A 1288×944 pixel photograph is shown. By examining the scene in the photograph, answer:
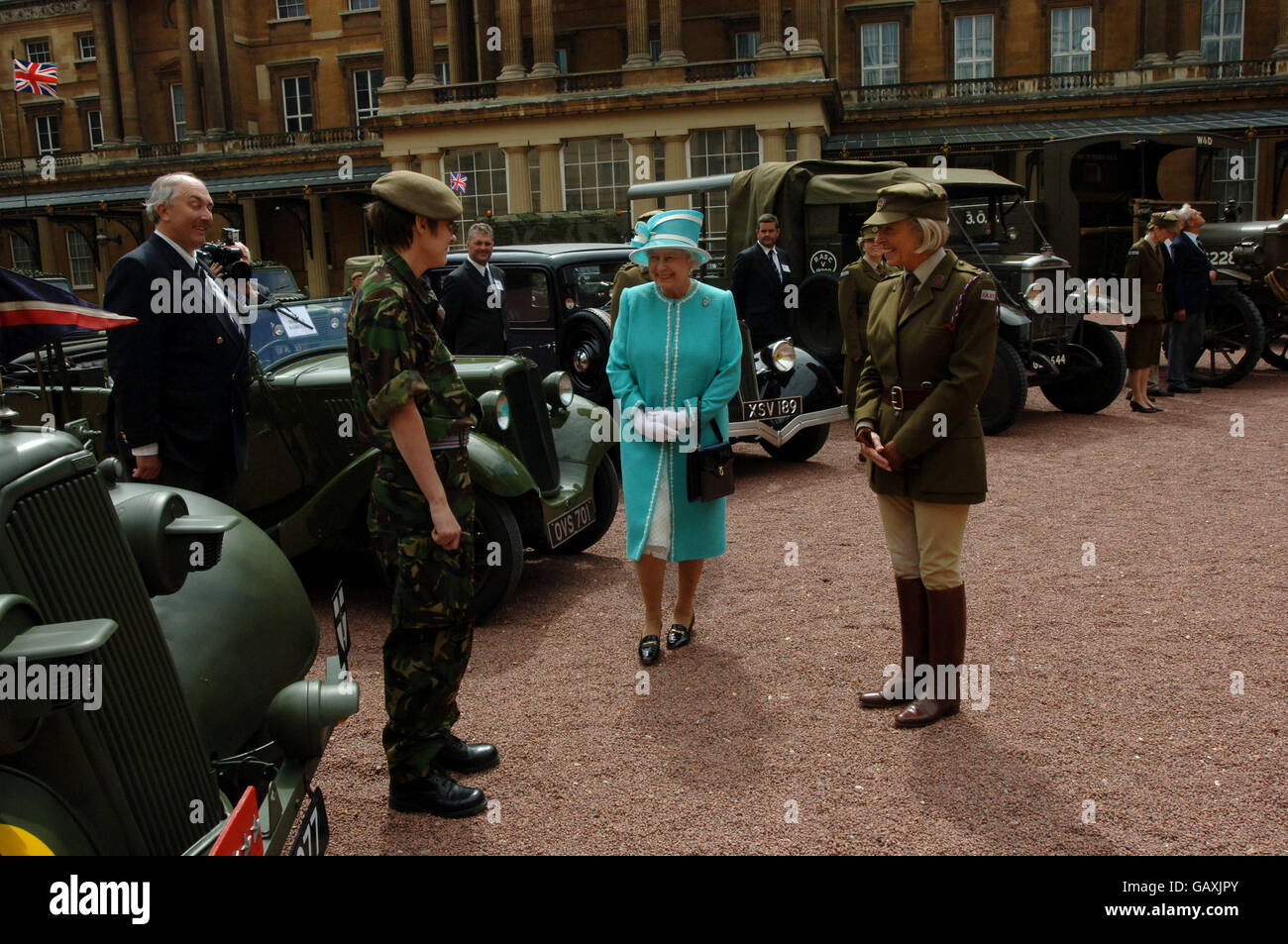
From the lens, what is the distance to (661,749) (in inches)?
152

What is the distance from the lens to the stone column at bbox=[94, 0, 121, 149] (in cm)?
4362

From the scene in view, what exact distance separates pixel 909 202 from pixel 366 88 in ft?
135

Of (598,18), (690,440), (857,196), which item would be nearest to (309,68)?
(598,18)

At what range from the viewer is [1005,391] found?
9.63m

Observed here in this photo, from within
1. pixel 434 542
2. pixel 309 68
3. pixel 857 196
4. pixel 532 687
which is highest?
pixel 309 68

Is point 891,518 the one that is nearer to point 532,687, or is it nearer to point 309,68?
point 532,687

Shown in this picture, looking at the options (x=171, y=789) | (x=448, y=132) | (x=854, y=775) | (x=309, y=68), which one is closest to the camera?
(x=171, y=789)

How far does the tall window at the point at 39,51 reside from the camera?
46.4 m

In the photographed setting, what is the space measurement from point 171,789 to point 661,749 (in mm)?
1978

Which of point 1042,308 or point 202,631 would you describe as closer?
point 202,631

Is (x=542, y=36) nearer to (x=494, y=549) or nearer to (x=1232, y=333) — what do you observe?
(x=1232, y=333)

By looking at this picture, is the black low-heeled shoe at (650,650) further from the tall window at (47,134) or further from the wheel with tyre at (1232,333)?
the tall window at (47,134)

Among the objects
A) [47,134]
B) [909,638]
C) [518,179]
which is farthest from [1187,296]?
[47,134]
